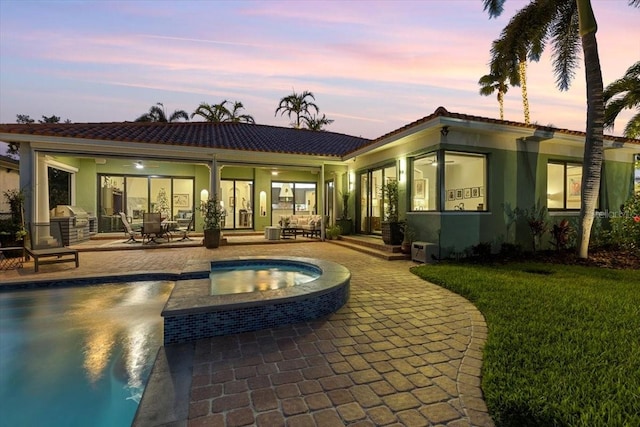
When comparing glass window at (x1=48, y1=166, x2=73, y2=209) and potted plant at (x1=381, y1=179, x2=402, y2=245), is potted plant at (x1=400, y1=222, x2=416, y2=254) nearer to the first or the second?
potted plant at (x1=381, y1=179, x2=402, y2=245)

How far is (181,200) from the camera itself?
15141mm

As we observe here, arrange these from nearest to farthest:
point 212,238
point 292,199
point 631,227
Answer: point 631,227 < point 212,238 < point 292,199

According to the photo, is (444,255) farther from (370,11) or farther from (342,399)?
(370,11)

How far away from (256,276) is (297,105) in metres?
27.0

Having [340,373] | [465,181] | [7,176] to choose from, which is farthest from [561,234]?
[7,176]

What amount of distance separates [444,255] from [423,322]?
15.1 ft

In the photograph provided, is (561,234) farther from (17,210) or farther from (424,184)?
(17,210)

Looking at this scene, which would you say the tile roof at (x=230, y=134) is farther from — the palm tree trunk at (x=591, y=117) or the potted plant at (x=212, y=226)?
the potted plant at (x=212, y=226)

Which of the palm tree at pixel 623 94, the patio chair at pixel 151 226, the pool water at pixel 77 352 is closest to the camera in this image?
the pool water at pixel 77 352

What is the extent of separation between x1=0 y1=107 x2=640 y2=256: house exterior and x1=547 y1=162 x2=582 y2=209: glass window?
32 mm

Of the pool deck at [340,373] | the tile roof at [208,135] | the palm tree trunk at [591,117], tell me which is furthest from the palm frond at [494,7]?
the pool deck at [340,373]

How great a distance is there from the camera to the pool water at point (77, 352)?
8.99ft

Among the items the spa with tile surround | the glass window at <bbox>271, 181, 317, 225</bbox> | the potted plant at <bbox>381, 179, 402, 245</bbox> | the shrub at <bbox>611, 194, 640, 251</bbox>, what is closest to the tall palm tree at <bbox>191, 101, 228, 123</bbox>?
the glass window at <bbox>271, 181, 317, 225</bbox>

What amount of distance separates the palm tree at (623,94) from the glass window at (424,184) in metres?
7.59
